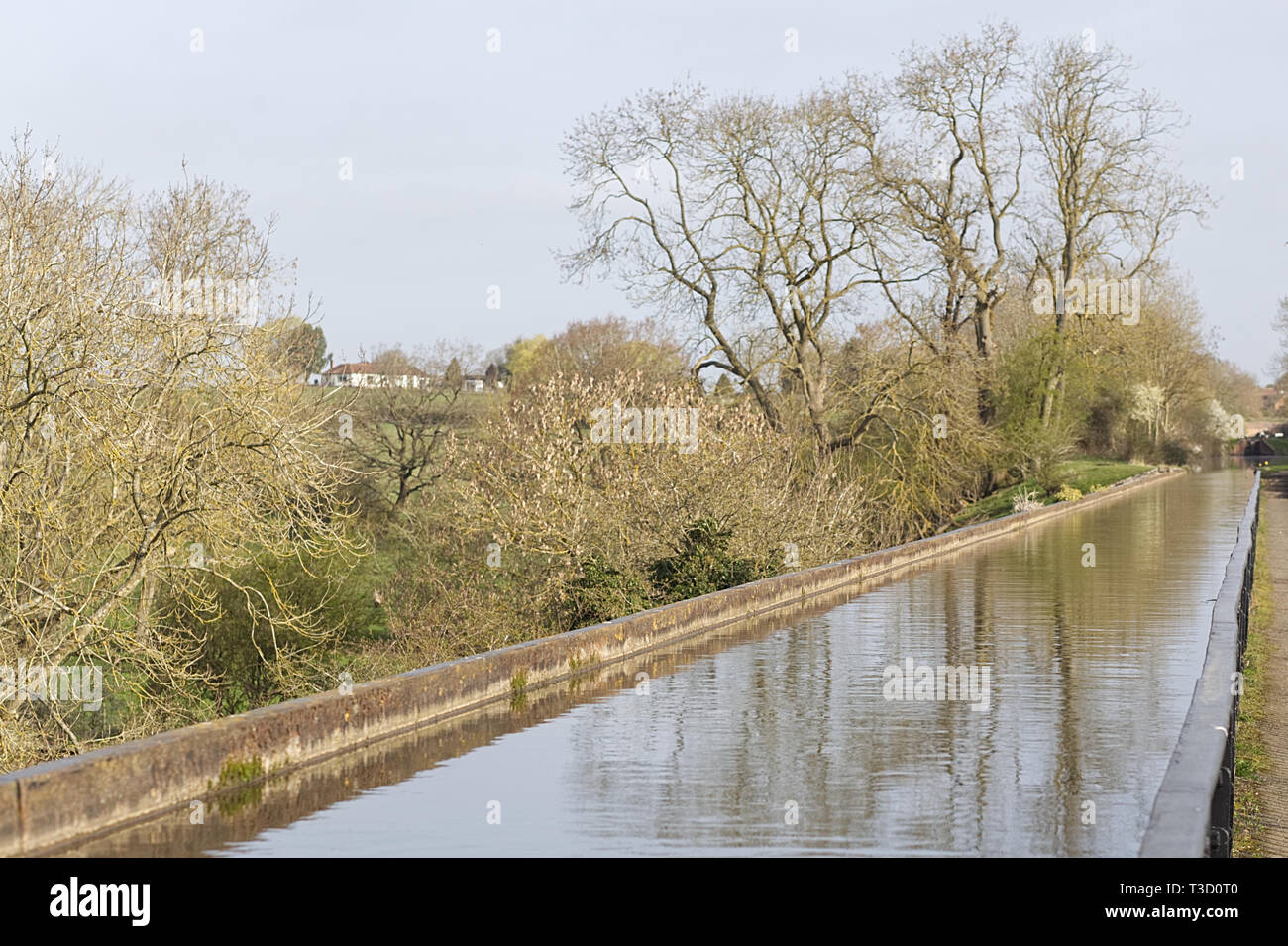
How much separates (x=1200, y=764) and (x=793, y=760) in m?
2.63

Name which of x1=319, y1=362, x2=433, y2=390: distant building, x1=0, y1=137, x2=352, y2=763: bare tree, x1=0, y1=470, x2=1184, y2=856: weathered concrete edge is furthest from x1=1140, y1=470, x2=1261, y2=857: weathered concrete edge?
x1=319, y1=362, x2=433, y2=390: distant building

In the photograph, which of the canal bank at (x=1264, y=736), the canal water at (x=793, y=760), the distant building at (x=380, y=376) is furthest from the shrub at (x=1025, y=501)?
the canal water at (x=793, y=760)

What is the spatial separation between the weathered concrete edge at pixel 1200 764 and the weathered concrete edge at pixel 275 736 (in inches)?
194

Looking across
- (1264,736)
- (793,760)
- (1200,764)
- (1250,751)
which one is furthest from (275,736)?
(1264,736)

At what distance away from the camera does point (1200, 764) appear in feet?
23.6

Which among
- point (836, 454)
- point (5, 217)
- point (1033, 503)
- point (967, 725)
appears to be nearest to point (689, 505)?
point (5, 217)

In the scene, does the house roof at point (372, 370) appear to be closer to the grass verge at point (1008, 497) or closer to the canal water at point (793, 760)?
the grass verge at point (1008, 497)

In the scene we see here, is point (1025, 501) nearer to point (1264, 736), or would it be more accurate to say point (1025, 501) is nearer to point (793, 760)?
point (1264, 736)

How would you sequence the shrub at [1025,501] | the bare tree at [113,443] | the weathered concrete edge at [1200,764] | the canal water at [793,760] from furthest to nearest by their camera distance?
1. the shrub at [1025,501]
2. the bare tree at [113,443]
3. the canal water at [793,760]
4. the weathered concrete edge at [1200,764]

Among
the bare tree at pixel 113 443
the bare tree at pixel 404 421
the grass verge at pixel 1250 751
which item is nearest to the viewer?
the grass verge at pixel 1250 751

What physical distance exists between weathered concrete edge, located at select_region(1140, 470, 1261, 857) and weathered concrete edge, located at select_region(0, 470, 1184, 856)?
4.92m

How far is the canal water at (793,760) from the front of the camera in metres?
7.13

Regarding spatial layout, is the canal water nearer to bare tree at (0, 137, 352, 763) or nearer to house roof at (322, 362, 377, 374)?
bare tree at (0, 137, 352, 763)
